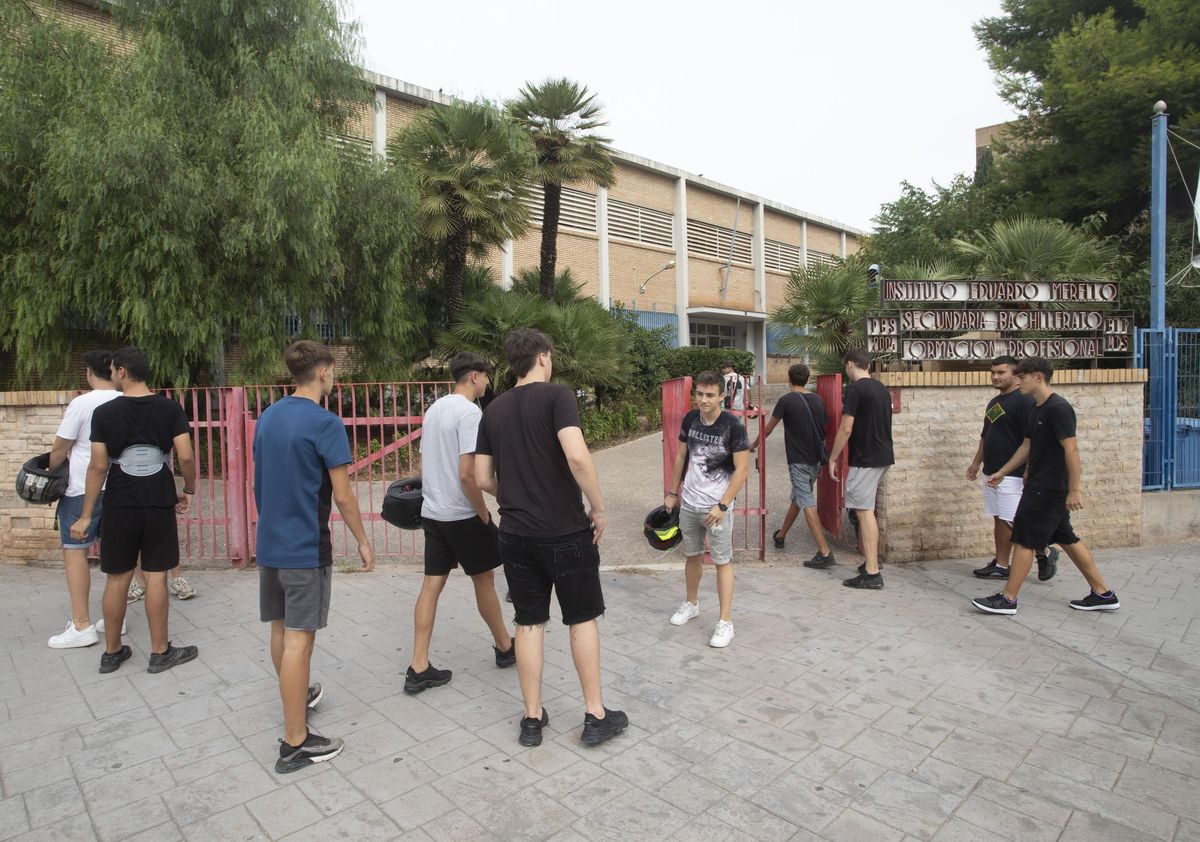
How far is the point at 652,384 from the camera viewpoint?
20.2 m

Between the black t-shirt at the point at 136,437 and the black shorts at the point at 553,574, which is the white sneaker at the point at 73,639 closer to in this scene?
the black t-shirt at the point at 136,437

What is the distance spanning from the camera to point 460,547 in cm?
401

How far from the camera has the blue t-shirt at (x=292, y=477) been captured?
131 inches

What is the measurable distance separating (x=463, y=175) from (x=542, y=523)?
37.9 ft

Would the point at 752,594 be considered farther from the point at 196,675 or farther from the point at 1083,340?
the point at 1083,340

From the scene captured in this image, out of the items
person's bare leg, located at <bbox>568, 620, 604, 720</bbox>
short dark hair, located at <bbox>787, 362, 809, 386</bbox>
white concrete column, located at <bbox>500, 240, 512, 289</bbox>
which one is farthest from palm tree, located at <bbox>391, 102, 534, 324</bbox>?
person's bare leg, located at <bbox>568, 620, 604, 720</bbox>

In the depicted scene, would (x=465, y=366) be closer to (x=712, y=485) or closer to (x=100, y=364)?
(x=712, y=485)

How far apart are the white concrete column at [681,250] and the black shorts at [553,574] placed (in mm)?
25492

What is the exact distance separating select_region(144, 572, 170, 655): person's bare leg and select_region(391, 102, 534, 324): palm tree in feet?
32.3

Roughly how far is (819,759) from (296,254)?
10.1 meters

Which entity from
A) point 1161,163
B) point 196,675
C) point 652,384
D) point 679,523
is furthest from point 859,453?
point 652,384

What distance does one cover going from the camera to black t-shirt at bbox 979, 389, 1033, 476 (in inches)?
229

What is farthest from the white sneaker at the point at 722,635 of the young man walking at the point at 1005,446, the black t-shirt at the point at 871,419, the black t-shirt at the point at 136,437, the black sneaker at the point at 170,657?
the black t-shirt at the point at 136,437

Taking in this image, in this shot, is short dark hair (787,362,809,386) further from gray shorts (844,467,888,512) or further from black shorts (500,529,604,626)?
black shorts (500,529,604,626)
